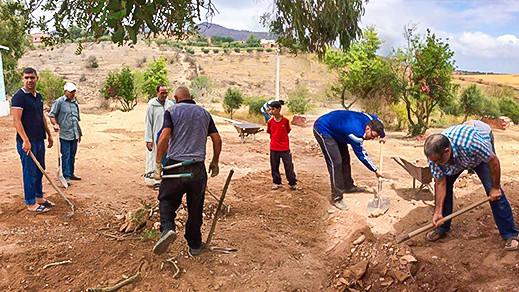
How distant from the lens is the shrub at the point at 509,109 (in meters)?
20.1

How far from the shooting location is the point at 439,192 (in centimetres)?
390

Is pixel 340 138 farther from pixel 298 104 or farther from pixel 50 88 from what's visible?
pixel 50 88

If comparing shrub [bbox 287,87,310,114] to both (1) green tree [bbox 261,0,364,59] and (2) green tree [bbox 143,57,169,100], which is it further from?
(1) green tree [bbox 261,0,364,59]

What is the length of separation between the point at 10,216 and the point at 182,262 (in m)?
2.43

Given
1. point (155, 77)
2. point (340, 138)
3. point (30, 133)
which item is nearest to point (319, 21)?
point (340, 138)

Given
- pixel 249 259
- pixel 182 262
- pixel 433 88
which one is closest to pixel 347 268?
pixel 249 259

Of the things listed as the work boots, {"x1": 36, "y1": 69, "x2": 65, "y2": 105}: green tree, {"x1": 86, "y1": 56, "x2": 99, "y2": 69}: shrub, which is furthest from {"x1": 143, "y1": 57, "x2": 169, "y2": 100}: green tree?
the work boots

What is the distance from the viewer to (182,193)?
3664mm

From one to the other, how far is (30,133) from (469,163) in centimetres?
483

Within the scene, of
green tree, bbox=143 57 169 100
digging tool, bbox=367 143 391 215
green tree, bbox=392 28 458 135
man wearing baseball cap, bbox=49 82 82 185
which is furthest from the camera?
green tree, bbox=143 57 169 100

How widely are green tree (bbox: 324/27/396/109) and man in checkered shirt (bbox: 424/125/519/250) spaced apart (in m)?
13.8

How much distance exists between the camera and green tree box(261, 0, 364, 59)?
13.2 ft

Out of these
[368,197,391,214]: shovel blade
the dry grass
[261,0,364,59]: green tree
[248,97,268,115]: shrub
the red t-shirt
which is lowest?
[248,97,268,115]: shrub

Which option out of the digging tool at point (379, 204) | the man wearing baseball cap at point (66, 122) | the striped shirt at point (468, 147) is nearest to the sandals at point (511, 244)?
the striped shirt at point (468, 147)
